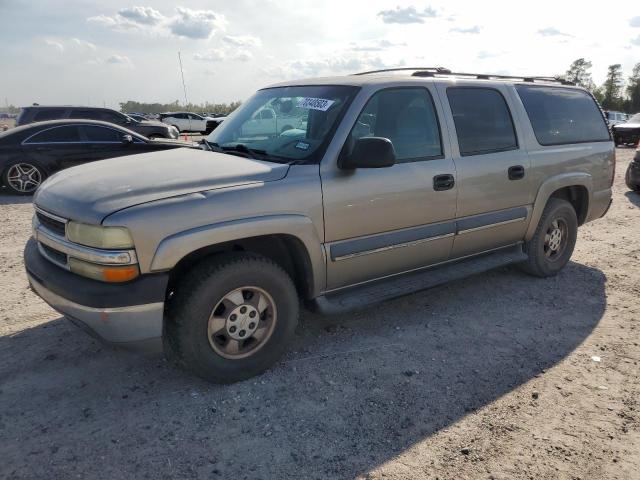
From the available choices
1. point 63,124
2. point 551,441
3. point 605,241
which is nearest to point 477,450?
point 551,441

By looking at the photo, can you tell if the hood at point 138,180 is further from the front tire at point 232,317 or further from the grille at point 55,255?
the front tire at point 232,317

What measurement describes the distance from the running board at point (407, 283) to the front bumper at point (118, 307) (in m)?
1.13

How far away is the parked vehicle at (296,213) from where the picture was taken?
2.73m

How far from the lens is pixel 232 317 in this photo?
310 cm

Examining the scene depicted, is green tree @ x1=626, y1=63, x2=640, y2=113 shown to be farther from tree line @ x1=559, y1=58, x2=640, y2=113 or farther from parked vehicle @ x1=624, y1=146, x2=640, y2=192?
parked vehicle @ x1=624, y1=146, x2=640, y2=192

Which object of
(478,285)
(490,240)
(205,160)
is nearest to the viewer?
(205,160)

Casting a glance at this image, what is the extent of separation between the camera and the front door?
3377mm

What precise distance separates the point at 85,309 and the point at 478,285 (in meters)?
3.62

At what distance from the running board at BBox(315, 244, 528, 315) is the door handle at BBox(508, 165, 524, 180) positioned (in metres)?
0.71

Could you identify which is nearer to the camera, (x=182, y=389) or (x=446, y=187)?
(x=182, y=389)

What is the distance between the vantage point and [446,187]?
3877mm

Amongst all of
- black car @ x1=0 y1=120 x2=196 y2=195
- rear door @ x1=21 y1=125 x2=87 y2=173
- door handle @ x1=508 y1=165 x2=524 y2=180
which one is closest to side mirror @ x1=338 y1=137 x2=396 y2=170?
door handle @ x1=508 y1=165 x2=524 y2=180

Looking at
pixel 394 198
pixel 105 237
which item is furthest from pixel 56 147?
pixel 394 198

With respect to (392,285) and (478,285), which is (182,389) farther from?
(478,285)
